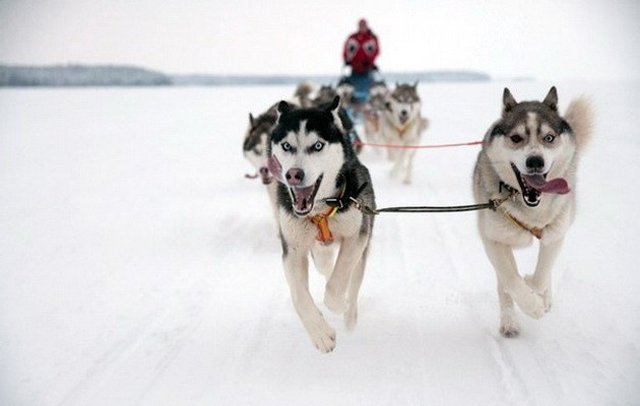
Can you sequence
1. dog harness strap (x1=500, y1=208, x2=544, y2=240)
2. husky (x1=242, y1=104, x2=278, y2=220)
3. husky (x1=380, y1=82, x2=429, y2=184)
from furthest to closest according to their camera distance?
husky (x1=380, y1=82, x2=429, y2=184)
husky (x1=242, y1=104, x2=278, y2=220)
dog harness strap (x1=500, y1=208, x2=544, y2=240)

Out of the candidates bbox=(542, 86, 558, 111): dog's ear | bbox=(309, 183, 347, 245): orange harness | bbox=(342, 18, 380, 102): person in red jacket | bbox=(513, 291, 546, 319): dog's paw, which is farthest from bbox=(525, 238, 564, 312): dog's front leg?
bbox=(342, 18, 380, 102): person in red jacket

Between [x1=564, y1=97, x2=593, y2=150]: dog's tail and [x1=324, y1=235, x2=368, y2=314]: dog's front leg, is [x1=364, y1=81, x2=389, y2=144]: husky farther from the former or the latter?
[x1=324, y1=235, x2=368, y2=314]: dog's front leg

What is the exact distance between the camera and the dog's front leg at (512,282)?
2.13m

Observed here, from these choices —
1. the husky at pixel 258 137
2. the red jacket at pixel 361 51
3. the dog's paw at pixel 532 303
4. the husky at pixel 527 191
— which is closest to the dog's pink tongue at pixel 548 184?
the husky at pixel 527 191

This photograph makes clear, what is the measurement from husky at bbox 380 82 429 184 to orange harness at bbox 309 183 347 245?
3403 mm

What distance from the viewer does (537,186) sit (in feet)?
6.68

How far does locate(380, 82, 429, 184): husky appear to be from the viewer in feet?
18.7

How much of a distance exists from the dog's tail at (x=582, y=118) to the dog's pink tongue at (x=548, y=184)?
18.4 inches

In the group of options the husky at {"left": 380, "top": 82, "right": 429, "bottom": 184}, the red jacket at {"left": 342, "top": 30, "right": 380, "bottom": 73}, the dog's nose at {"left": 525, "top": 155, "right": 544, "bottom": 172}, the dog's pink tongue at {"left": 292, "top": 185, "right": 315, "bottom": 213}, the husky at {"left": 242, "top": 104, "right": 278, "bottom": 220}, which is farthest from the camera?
the red jacket at {"left": 342, "top": 30, "right": 380, "bottom": 73}

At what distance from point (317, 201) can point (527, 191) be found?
0.80 m

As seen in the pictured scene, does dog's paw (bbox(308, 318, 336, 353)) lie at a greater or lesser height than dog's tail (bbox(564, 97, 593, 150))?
lesser

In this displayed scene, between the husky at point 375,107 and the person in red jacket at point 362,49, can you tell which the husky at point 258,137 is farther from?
the person in red jacket at point 362,49

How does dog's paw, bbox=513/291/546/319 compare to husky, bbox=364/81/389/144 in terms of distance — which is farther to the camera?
husky, bbox=364/81/389/144

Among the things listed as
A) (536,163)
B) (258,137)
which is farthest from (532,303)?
(258,137)
